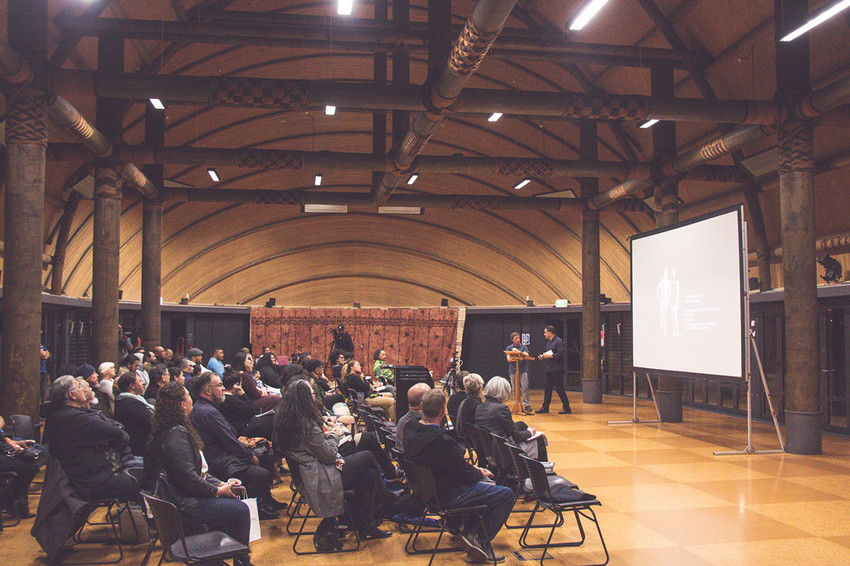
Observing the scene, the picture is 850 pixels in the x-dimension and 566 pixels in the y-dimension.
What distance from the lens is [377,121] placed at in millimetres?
14188

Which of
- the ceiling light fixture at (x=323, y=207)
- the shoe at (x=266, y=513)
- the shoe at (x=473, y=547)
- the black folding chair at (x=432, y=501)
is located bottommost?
the shoe at (x=266, y=513)

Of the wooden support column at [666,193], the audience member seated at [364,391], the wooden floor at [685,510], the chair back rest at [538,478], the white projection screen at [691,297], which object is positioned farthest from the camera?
the wooden support column at [666,193]

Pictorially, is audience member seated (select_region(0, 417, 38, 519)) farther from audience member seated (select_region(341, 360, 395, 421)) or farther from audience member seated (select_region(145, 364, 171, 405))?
audience member seated (select_region(341, 360, 395, 421))

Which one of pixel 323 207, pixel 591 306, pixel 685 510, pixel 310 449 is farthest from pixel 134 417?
pixel 591 306

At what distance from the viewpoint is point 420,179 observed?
2286 centimetres

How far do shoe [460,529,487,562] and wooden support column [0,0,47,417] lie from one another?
5.94 m

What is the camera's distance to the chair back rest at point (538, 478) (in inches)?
195

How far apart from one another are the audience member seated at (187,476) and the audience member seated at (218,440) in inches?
36.5

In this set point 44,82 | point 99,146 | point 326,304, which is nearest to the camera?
point 44,82

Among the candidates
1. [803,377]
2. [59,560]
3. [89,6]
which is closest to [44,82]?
[89,6]

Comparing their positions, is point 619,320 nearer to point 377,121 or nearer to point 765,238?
point 765,238

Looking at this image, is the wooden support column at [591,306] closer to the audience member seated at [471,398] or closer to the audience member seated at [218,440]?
the audience member seated at [471,398]

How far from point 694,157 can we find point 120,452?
1051 cm

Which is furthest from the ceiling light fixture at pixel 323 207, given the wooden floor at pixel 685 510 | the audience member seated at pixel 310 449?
the audience member seated at pixel 310 449
